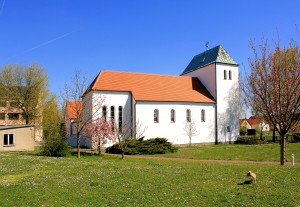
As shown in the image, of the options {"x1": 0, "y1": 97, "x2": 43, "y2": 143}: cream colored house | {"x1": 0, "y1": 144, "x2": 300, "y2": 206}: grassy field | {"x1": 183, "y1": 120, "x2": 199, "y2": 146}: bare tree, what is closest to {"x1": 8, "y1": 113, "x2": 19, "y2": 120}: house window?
{"x1": 0, "y1": 97, "x2": 43, "y2": 143}: cream colored house

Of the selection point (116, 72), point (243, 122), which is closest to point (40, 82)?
point (116, 72)

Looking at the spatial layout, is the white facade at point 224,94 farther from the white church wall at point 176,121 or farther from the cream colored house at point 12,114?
the cream colored house at point 12,114

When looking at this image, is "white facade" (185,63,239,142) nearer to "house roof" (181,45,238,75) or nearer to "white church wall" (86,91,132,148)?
"house roof" (181,45,238,75)

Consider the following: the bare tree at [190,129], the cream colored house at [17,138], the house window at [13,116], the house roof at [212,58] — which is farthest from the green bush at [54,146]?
the house window at [13,116]

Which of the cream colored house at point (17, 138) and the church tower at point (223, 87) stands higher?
the church tower at point (223, 87)

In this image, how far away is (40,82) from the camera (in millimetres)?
50938

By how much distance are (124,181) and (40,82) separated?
4352 centimetres

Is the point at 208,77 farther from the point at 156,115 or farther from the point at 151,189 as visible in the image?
the point at 151,189

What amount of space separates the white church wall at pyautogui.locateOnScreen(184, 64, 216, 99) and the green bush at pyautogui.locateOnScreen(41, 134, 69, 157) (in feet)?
85.3

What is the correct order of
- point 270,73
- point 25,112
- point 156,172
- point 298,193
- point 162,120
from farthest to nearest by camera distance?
point 25,112 < point 162,120 < point 270,73 < point 156,172 < point 298,193

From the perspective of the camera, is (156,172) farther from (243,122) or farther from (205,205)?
(243,122)

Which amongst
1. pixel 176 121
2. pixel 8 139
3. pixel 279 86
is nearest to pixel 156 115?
pixel 176 121

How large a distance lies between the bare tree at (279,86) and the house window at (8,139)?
90.5 feet

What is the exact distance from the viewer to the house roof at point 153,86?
127ft
